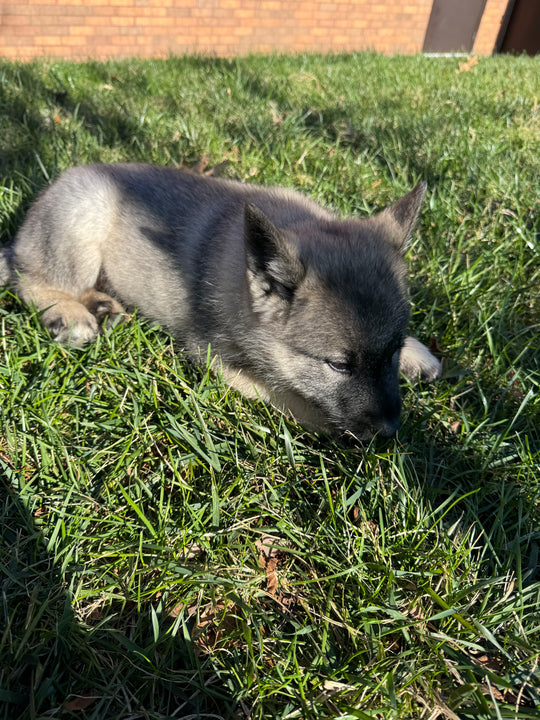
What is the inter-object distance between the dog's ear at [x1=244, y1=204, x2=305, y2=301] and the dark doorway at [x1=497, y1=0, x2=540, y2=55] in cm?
1554

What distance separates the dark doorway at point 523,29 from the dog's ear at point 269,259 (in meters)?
15.5

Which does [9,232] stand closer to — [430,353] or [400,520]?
[430,353]

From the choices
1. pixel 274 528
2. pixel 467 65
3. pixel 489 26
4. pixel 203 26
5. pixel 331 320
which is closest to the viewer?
pixel 274 528

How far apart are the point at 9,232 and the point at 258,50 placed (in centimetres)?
969

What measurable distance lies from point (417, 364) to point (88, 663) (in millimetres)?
2070

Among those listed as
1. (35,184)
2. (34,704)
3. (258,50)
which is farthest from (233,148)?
(258,50)

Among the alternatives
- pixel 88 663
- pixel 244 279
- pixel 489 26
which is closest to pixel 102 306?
pixel 244 279

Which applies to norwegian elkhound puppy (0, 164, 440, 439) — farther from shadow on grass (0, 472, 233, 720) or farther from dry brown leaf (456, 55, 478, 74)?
dry brown leaf (456, 55, 478, 74)

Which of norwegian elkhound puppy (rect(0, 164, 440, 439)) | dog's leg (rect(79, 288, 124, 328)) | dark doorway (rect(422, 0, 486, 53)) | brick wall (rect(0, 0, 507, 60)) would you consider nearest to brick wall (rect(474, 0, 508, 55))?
dark doorway (rect(422, 0, 486, 53))

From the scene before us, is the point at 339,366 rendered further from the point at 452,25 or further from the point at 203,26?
the point at 452,25

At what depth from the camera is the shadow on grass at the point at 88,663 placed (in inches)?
63.4

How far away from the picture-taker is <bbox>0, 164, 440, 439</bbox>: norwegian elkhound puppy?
2.36 m

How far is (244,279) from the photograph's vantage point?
8.89ft

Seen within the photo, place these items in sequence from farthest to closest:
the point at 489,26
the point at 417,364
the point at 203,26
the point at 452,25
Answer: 1. the point at 489,26
2. the point at 452,25
3. the point at 203,26
4. the point at 417,364
